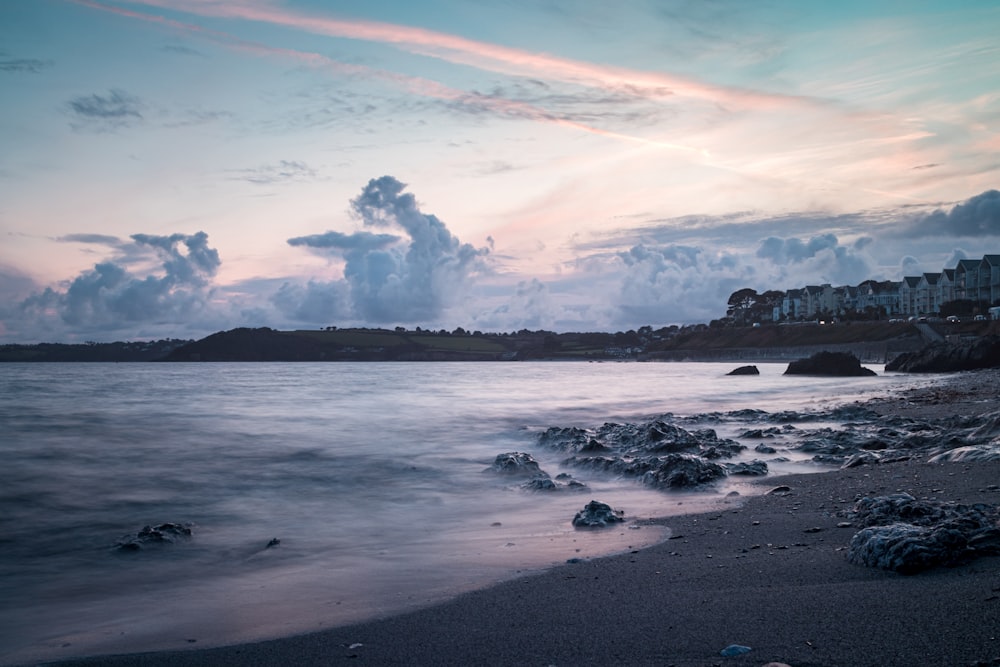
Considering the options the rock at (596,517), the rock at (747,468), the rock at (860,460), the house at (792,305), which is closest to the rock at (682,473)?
the rock at (747,468)

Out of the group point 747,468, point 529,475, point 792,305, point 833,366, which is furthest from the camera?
point 792,305

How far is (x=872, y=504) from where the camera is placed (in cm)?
641

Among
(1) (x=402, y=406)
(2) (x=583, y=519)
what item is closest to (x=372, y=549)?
(2) (x=583, y=519)

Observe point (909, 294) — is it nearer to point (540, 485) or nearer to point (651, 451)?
point (651, 451)

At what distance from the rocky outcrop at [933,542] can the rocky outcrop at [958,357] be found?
48668mm

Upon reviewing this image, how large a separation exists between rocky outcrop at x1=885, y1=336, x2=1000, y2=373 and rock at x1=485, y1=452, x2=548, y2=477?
44962mm

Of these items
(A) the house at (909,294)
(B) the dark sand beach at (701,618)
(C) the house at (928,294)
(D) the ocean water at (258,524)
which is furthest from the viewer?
(A) the house at (909,294)

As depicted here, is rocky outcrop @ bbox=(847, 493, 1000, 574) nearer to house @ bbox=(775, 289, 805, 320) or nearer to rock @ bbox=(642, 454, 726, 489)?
rock @ bbox=(642, 454, 726, 489)

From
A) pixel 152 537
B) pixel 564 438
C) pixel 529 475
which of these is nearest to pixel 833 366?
pixel 564 438

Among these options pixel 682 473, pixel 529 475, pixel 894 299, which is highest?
pixel 894 299

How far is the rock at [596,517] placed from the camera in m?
7.96

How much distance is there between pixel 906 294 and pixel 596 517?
130 m

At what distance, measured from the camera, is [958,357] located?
47.2 m

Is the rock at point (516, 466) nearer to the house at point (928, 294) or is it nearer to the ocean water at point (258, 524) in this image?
the ocean water at point (258, 524)
